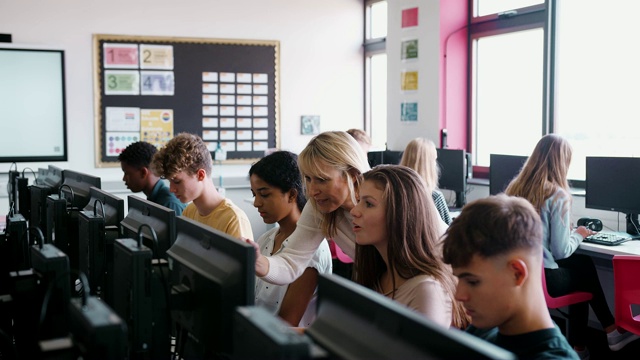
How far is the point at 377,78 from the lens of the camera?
6.80 meters

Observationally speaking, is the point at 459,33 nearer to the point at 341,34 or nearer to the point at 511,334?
the point at 341,34

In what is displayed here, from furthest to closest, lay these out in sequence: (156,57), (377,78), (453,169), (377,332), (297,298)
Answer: (377,78), (156,57), (453,169), (297,298), (377,332)

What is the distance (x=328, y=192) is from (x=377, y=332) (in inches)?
56.3

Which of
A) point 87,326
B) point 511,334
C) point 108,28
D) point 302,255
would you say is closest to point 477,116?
point 108,28

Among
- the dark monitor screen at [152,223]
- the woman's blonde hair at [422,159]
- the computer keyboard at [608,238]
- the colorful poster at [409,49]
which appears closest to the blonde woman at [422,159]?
the woman's blonde hair at [422,159]

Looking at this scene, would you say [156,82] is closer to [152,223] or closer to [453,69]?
[453,69]

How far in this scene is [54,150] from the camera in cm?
576

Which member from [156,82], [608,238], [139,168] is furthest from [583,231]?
[156,82]

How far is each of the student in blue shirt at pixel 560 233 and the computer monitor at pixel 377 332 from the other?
280cm

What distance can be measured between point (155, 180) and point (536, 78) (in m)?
2.82

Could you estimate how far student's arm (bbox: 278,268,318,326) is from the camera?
6.89 ft

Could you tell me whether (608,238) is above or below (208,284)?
below

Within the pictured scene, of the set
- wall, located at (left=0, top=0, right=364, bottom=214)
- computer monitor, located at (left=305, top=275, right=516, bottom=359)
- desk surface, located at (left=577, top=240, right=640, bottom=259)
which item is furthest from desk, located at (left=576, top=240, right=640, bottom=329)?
wall, located at (left=0, top=0, right=364, bottom=214)

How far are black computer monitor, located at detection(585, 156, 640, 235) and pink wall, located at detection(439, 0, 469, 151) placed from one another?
5.37 ft
